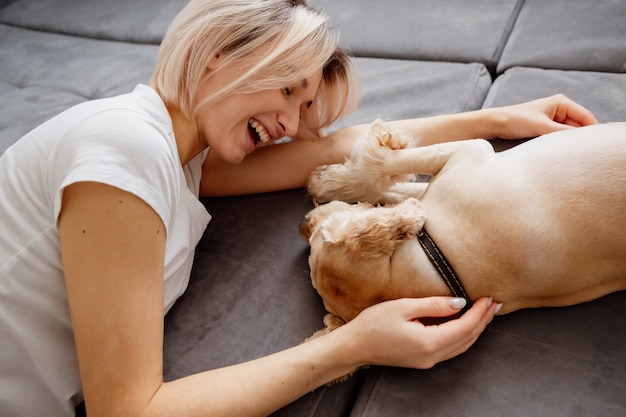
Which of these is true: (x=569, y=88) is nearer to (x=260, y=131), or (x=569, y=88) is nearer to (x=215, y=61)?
(x=260, y=131)

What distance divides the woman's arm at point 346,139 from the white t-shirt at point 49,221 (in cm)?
41

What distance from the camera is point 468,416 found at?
0.96 metres

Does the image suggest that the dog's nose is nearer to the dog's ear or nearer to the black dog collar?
the dog's ear

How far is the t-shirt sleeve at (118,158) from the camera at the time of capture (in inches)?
35.6

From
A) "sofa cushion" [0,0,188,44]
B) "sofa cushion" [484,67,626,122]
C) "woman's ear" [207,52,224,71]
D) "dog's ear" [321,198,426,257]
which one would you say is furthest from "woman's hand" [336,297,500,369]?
"sofa cushion" [0,0,188,44]

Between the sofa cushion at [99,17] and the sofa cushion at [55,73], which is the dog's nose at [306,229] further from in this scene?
the sofa cushion at [99,17]

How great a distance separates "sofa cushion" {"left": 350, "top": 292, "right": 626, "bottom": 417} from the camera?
96 centimetres

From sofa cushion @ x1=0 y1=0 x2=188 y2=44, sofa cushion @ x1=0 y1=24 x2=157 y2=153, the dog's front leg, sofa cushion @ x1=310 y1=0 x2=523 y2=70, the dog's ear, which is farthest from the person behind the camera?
sofa cushion @ x1=0 y1=0 x2=188 y2=44

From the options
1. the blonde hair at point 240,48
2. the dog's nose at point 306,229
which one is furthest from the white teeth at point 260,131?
the dog's nose at point 306,229

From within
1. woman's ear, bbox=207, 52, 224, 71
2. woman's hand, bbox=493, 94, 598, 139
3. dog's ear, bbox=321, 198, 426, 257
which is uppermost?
woman's ear, bbox=207, 52, 224, 71

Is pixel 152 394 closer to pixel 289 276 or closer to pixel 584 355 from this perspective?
pixel 289 276

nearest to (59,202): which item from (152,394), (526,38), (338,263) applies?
(152,394)

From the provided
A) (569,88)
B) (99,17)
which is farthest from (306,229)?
(99,17)

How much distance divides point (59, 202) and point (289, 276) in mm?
556
